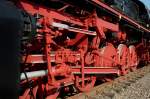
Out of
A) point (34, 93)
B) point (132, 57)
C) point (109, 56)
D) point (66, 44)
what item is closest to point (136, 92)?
point (66, 44)

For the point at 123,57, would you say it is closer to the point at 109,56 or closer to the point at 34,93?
the point at 109,56

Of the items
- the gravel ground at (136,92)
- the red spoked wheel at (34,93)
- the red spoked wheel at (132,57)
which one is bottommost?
the gravel ground at (136,92)

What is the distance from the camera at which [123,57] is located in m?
11.0

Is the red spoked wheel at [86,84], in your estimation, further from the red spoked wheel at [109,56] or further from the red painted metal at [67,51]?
the red spoked wheel at [109,56]

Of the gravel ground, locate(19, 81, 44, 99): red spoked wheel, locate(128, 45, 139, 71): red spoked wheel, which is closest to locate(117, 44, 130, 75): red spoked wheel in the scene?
locate(128, 45, 139, 71): red spoked wheel

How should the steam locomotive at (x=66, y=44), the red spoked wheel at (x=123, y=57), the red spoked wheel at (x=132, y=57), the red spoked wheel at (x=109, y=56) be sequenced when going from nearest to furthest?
the steam locomotive at (x=66, y=44) → the red spoked wheel at (x=109, y=56) → the red spoked wheel at (x=123, y=57) → the red spoked wheel at (x=132, y=57)

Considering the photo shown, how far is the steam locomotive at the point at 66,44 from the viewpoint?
504 cm

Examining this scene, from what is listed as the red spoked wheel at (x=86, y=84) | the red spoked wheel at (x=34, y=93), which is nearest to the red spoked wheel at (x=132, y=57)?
the red spoked wheel at (x=86, y=84)

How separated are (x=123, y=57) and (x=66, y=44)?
13.5 feet

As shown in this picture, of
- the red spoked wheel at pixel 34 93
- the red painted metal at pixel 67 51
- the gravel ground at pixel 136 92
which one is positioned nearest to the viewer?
the red spoked wheel at pixel 34 93

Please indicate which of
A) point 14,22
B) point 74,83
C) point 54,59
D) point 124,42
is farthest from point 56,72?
point 124,42

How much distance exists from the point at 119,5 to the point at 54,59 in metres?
5.07

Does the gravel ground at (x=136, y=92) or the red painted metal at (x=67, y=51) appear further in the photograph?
the gravel ground at (x=136, y=92)

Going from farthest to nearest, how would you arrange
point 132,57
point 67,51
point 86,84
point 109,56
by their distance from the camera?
point 132,57 < point 109,56 < point 86,84 < point 67,51
